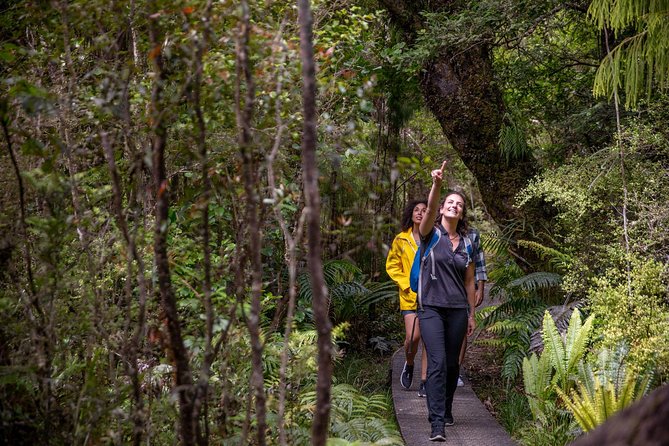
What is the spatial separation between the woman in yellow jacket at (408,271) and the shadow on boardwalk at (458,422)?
0.32 meters

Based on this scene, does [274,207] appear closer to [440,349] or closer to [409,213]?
[440,349]

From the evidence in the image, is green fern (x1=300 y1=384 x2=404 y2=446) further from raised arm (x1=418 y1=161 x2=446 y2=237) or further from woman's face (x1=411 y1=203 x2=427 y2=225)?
woman's face (x1=411 y1=203 x2=427 y2=225)

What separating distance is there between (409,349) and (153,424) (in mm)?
4305

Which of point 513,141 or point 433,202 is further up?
point 513,141

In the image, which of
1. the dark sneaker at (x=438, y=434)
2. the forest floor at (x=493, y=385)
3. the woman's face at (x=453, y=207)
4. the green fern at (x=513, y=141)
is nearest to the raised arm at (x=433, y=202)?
the woman's face at (x=453, y=207)

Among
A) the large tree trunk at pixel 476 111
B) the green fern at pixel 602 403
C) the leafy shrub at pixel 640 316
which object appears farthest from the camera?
the large tree trunk at pixel 476 111

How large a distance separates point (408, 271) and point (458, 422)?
2.06m

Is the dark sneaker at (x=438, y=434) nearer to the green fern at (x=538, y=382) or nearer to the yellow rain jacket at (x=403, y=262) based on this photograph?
the green fern at (x=538, y=382)

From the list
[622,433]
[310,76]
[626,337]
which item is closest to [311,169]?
[310,76]

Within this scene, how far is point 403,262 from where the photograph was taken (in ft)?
27.9

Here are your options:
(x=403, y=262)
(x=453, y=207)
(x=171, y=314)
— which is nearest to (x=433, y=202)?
(x=453, y=207)

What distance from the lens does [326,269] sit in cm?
1162

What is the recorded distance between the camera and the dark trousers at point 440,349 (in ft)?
20.1

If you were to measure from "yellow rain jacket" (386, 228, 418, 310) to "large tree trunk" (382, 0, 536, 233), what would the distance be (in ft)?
7.00
